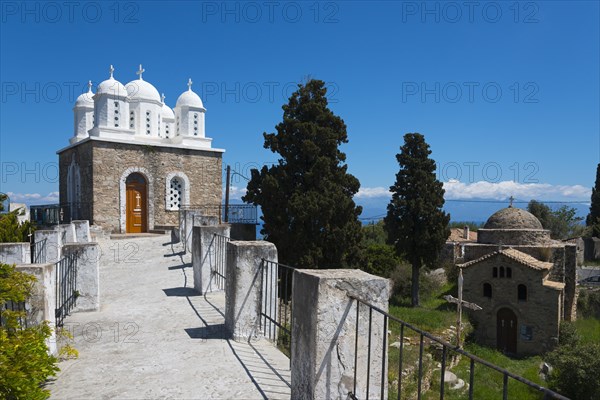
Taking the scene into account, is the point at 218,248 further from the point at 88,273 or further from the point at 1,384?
the point at 1,384

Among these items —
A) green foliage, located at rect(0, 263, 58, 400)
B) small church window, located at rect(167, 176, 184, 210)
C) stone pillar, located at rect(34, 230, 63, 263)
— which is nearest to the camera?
green foliage, located at rect(0, 263, 58, 400)

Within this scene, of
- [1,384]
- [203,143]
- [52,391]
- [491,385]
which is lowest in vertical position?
[491,385]

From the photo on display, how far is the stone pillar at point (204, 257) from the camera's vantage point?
8945mm

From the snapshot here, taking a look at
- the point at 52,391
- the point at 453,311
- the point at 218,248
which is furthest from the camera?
the point at 453,311

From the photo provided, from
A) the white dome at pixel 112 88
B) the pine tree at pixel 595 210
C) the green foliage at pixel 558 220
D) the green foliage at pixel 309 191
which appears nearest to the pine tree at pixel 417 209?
the green foliage at pixel 309 191

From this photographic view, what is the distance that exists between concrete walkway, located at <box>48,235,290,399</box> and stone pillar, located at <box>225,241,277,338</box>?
224 mm

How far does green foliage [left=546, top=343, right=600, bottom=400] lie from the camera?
652 inches

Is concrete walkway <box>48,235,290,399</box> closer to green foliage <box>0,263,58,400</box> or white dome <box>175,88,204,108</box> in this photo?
green foliage <box>0,263,58,400</box>

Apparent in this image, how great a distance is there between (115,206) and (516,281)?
20.2 meters

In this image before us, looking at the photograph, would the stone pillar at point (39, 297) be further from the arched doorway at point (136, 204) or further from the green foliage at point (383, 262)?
the green foliage at point (383, 262)

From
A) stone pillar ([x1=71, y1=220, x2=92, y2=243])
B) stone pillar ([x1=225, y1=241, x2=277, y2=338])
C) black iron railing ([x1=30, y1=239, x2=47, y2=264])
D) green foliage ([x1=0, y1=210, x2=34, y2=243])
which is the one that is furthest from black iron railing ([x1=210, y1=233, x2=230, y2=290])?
stone pillar ([x1=71, y1=220, x2=92, y2=243])

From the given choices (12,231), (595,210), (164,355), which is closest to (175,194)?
(12,231)

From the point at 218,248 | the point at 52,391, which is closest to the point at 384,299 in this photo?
the point at 52,391

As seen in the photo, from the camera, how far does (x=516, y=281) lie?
23.8 meters
